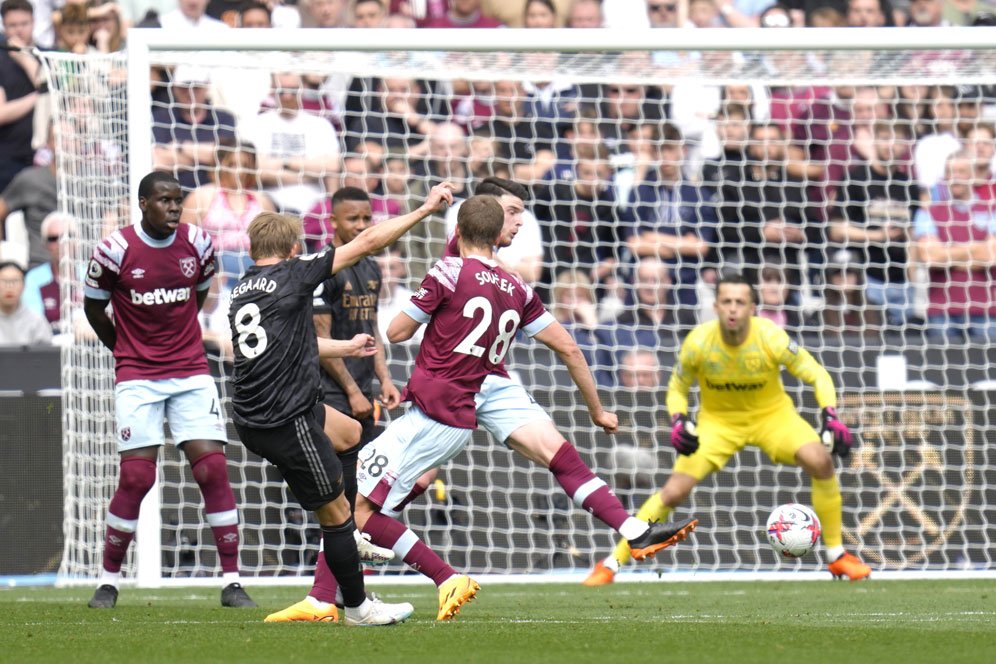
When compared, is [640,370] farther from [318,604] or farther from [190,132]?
[318,604]

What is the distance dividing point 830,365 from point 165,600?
5075mm

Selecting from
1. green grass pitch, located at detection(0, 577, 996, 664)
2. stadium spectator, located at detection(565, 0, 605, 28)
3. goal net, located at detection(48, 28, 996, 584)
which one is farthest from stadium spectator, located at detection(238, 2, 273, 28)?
green grass pitch, located at detection(0, 577, 996, 664)

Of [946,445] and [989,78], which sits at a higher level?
[989,78]

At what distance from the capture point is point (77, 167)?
1014 cm

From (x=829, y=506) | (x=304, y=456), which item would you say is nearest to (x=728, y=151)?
(x=829, y=506)

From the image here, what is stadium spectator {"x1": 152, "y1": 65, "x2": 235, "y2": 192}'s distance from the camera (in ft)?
37.1

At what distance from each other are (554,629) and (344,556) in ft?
2.99

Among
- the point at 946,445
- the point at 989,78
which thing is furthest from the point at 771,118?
the point at 946,445

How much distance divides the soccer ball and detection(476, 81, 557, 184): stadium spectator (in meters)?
4.28

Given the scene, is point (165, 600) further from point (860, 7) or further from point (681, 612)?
point (860, 7)

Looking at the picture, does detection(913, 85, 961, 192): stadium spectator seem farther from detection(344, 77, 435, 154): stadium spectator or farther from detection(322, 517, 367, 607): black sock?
detection(322, 517, 367, 607): black sock

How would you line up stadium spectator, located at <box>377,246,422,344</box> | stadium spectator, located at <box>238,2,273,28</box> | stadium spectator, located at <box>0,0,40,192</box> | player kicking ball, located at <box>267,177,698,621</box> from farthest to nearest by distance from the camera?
stadium spectator, located at <box>238,2,273,28</box>
stadium spectator, located at <box>0,0,40,192</box>
stadium spectator, located at <box>377,246,422,344</box>
player kicking ball, located at <box>267,177,698,621</box>

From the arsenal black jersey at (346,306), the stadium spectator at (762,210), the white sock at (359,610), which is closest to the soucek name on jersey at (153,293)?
the arsenal black jersey at (346,306)

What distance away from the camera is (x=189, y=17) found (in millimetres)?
13812
